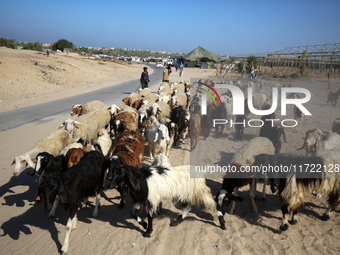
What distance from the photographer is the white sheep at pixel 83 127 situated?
7.31m

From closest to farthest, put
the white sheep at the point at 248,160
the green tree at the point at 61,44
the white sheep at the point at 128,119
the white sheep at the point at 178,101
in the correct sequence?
the white sheep at the point at 248,160 → the white sheep at the point at 128,119 → the white sheep at the point at 178,101 → the green tree at the point at 61,44

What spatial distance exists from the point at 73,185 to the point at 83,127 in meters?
4.12

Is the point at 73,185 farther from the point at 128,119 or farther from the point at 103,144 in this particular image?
the point at 128,119

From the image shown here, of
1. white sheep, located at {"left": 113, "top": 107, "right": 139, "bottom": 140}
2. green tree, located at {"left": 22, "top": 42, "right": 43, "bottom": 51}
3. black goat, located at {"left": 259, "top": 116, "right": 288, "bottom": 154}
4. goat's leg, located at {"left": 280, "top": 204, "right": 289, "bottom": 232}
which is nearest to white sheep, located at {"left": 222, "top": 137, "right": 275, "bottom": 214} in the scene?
goat's leg, located at {"left": 280, "top": 204, "right": 289, "bottom": 232}

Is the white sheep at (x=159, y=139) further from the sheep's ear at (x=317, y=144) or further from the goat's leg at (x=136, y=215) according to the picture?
the sheep's ear at (x=317, y=144)

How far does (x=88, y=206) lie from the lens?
5207 mm

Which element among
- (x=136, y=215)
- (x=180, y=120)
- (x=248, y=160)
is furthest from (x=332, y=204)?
(x=180, y=120)

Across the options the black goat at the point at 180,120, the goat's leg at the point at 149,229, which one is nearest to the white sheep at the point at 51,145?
the goat's leg at the point at 149,229

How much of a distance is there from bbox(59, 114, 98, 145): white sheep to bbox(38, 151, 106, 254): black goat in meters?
2.63

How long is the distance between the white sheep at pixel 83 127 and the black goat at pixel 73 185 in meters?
2.63

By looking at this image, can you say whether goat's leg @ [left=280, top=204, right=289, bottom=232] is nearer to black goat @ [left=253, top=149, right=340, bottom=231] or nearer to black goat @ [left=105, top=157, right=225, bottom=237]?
black goat @ [left=253, top=149, right=340, bottom=231]

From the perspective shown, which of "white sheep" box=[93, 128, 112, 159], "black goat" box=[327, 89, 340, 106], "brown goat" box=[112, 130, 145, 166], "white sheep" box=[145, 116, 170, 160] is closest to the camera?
"brown goat" box=[112, 130, 145, 166]

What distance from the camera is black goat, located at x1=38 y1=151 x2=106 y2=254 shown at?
12.2 feet

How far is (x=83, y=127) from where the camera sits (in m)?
7.86
